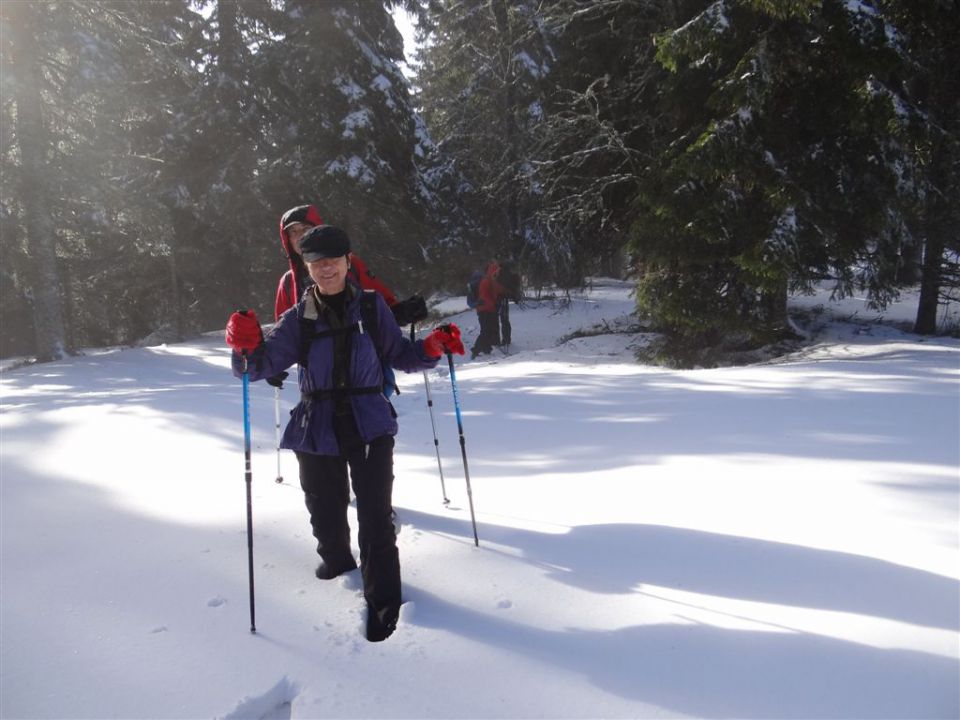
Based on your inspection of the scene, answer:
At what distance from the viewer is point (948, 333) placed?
11977 millimetres

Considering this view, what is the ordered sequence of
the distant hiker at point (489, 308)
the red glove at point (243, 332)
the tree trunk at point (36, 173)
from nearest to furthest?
the red glove at point (243, 332) < the tree trunk at point (36, 173) < the distant hiker at point (489, 308)

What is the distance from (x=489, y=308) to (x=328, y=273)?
439 inches

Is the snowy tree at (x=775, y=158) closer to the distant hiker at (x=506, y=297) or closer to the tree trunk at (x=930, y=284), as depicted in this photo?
the tree trunk at (x=930, y=284)

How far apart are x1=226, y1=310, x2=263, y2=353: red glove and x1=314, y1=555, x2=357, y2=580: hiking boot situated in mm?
1222

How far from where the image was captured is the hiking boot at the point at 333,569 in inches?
127

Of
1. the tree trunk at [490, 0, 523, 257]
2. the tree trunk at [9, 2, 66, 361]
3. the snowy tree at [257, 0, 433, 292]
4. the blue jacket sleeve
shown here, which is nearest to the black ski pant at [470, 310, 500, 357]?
the tree trunk at [490, 0, 523, 257]

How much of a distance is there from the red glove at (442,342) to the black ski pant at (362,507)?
20.5 inches

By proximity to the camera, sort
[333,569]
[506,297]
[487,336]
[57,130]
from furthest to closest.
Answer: [506,297]
[57,130]
[487,336]
[333,569]

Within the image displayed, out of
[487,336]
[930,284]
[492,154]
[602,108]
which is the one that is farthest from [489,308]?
[930,284]

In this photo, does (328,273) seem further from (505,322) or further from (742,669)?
(505,322)

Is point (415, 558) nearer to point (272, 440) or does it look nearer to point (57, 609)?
point (57, 609)

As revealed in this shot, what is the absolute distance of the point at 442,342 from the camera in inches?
135

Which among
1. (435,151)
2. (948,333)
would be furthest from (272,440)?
(435,151)

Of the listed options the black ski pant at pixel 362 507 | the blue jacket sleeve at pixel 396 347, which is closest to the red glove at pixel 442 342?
the blue jacket sleeve at pixel 396 347
